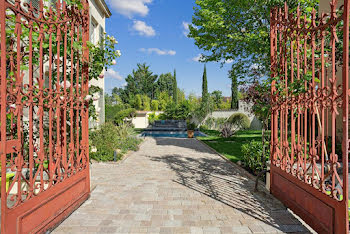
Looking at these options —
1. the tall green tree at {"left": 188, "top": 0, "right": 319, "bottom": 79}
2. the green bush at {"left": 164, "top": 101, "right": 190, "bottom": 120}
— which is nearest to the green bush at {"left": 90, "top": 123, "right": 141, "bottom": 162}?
the tall green tree at {"left": 188, "top": 0, "right": 319, "bottom": 79}

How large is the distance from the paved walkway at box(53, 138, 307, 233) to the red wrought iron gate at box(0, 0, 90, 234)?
0.48 metres

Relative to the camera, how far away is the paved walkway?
285cm

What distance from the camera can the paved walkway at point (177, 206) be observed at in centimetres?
285

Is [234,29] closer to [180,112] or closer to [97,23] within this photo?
[97,23]

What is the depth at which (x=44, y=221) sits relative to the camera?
261 centimetres

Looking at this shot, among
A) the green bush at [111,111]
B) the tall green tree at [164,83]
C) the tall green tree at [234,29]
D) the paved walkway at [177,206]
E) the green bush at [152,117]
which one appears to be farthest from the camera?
the tall green tree at [164,83]

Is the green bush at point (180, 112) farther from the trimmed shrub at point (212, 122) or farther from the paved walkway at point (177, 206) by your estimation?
the paved walkway at point (177, 206)

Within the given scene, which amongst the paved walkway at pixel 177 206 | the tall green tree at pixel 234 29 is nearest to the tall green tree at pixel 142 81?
the tall green tree at pixel 234 29

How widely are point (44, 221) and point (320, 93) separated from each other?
3920mm

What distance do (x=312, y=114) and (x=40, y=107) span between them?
3552mm

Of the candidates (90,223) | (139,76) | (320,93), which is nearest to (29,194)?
(90,223)

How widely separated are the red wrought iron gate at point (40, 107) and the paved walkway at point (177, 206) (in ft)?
1.58

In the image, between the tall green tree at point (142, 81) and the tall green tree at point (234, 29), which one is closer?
the tall green tree at point (234, 29)

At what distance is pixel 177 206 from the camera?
354cm
